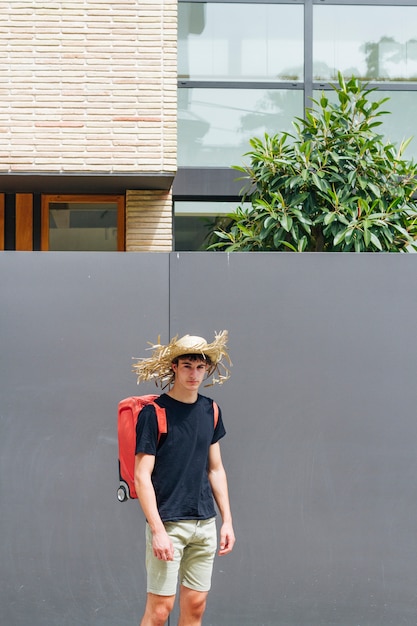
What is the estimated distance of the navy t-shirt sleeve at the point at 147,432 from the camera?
451 centimetres

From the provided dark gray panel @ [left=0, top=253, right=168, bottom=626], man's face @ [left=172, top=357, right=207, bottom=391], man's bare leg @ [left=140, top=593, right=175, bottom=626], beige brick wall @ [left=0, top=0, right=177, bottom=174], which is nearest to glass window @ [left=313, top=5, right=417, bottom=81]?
beige brick wall @ [left=0, top=0, right=177, bottom=174]

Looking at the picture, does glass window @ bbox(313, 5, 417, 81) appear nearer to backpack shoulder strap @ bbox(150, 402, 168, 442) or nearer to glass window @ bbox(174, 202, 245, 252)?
glass window @ bbox(174, 202, 245, 252)

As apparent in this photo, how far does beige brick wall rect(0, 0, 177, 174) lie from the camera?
873 cm

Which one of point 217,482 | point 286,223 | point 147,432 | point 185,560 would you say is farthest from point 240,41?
point 185,560

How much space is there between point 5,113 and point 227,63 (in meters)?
2.69

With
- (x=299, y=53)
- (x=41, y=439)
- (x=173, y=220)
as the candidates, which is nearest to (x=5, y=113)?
(x=173, y=220)

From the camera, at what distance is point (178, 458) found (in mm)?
4598

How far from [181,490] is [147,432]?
1.16 feet

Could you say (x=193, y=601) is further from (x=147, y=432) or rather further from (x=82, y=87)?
(x=82, y=87)

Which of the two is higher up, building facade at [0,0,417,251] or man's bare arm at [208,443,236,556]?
building facade at [0,0,417,251]

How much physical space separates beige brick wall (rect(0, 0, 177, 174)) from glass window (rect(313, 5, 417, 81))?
2.27m

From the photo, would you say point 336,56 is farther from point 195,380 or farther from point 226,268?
point 195,380

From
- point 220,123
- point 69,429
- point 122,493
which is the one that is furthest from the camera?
point 220,123

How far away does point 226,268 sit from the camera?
5.96 metres
